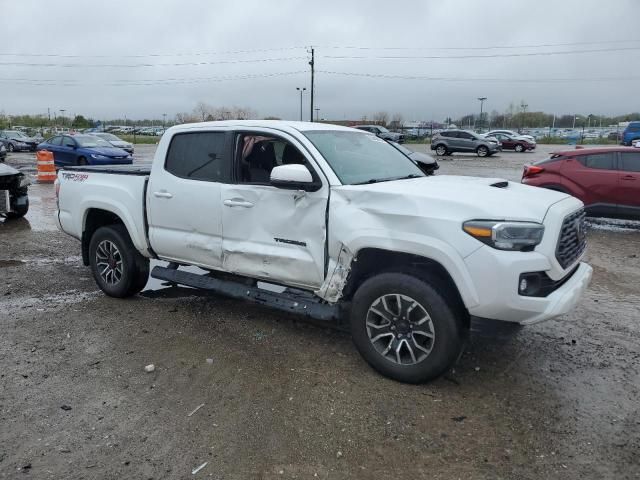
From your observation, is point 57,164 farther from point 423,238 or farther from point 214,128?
point 423,238

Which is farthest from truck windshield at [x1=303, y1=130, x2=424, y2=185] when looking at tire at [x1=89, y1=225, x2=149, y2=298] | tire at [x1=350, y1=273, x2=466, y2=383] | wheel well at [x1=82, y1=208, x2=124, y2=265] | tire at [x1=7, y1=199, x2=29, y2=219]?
tire at [x1=7, y1=199, x2=29, y2=219]

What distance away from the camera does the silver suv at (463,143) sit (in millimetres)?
34250

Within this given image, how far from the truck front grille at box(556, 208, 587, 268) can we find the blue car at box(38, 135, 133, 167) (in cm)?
1992

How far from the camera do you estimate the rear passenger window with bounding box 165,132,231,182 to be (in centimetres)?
502

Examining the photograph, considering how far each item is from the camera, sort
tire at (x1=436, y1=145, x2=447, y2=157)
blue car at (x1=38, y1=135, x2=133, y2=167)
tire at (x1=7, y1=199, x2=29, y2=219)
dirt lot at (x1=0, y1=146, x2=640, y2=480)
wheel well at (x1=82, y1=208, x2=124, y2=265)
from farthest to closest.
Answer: tire at (x1=436, y1=145, x2=447, y2=157) < blue car at (x1=38, y1=135, x2=133, y2=167) < tire at (x1=7, y1=199, x2=29, y2=219) < wheel well at (x1=82, y1=208, x2=124, y2=265) < dirt lot at (x1=0, y1=146, x2=640, y2=480)

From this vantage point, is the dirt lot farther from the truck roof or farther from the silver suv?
the silver suv

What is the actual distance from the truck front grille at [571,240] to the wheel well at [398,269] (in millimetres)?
743

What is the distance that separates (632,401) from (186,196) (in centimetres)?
396

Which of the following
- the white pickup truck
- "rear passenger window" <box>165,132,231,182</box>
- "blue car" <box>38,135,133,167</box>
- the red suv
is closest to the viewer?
the white pickup truck

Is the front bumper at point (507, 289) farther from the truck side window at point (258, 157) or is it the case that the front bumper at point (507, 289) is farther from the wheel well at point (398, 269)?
the truck side window at point (258, 157)

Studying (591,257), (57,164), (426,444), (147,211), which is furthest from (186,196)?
(57,164)

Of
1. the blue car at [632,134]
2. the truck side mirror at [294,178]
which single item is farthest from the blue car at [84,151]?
the blue car at [632,134]

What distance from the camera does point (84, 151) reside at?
72.5ft

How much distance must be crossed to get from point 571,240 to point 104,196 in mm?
4523
